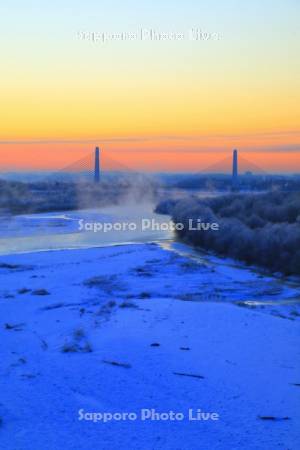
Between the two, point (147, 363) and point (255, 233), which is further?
point (255, 233)

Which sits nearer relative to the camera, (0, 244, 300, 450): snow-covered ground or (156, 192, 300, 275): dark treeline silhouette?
(0, 244, 300, 450): snow-covered ground

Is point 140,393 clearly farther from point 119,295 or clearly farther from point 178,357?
point 119,295

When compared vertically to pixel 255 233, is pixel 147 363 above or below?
below

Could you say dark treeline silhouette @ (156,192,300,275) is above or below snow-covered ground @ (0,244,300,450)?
above

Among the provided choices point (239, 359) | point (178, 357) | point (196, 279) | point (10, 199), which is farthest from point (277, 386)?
point (10, 199)
